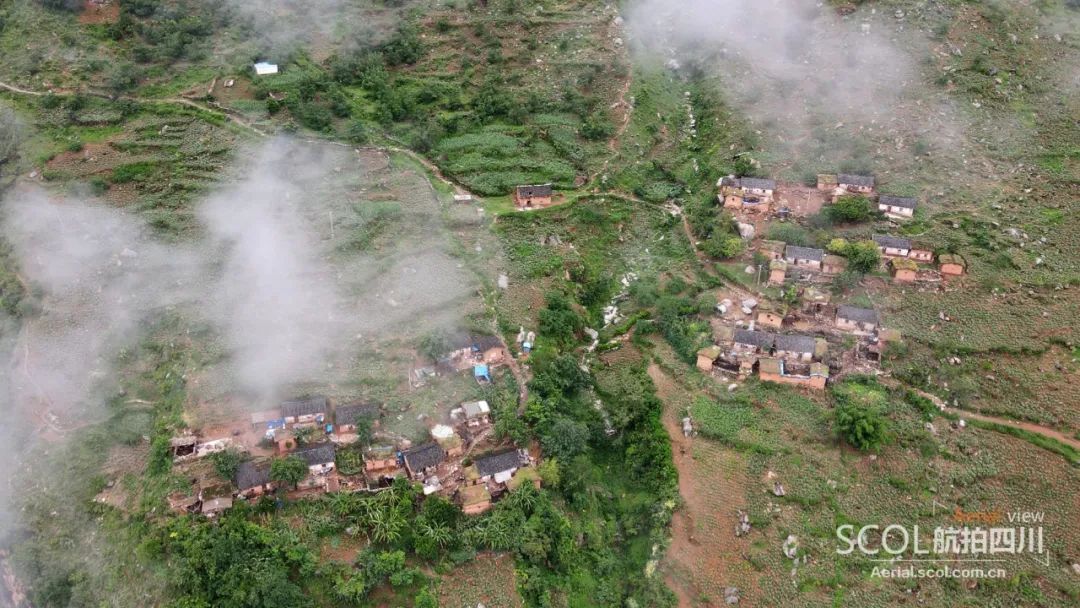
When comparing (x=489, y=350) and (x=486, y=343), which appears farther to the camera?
(x=486, y=343)

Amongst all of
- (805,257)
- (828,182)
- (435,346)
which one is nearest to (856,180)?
(828,182)

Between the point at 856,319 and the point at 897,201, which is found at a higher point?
the point at 897,201

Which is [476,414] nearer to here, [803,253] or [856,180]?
[803,253]

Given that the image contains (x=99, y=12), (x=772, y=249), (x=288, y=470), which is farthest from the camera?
(x=99, y=12)

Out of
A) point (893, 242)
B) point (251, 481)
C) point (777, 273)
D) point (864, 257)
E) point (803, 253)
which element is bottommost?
point (251, 481)

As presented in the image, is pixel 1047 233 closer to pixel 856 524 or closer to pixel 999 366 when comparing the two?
pixel 999 366

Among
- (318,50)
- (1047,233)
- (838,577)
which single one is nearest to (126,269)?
(318,50)

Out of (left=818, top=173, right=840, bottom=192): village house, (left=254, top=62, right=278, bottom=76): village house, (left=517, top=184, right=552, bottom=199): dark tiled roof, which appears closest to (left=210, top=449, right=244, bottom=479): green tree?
(left=517, top=184, right=552, bottom=199): dark tiled roof

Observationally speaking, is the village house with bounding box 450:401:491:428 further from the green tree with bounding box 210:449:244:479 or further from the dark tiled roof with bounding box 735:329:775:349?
the dark tiled roof with bounding box 735:329:775:349

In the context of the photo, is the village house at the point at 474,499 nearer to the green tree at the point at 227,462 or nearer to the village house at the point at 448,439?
the village house at the point at 448,439
